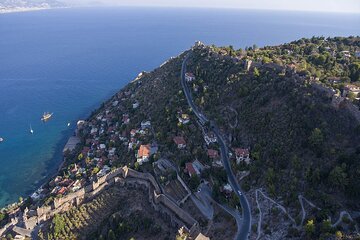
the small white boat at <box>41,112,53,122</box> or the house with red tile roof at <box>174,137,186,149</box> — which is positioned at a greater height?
the house with red tile roof at <box>174,137,186,149</box>

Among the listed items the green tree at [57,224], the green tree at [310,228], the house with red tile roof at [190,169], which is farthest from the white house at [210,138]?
the green tree at [57,224]

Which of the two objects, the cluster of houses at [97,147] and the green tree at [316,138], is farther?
the cluster of houses at [97,147]

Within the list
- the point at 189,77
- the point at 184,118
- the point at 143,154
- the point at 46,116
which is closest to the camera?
the point at 143,154

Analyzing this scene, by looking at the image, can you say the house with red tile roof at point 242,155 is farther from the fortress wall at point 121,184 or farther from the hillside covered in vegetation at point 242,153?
the fortress wall at point 121,184

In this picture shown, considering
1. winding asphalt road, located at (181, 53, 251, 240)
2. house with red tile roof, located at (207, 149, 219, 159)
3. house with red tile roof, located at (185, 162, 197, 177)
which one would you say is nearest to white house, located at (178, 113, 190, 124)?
winding asphalt road, located at (181, 53, 251, 240)

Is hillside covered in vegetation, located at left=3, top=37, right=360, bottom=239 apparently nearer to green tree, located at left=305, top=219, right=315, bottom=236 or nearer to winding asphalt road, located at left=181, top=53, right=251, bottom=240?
green tree, located at left=305, top=219, right=315, bottom=236

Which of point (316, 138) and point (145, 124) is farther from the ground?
point (316, 138)

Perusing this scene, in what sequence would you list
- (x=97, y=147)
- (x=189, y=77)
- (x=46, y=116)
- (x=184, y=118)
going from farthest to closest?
(x=46, y=116) → (x=189, y=77) → (x=97, y=147) → (x=184, y=118)

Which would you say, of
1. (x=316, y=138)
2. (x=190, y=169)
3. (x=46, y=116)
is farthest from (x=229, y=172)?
(x=46, y=116)

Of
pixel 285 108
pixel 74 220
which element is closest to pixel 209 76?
pixel 285 108

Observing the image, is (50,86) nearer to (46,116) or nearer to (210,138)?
(46,116)

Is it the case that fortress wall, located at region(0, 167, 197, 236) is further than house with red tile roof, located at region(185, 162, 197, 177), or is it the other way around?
house with red tile roof, located at region(185, 162, 197, 177)
